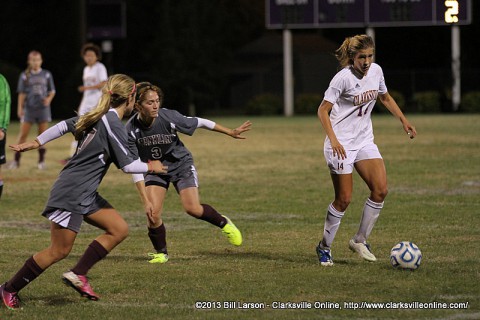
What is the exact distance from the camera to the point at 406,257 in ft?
27.1

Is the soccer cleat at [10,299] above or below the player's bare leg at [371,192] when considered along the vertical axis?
below

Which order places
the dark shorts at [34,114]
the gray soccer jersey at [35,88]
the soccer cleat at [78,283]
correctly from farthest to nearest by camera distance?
the dark shorts at [34,114] < the gray soccer jersey at [35,88] < the soccer cleat at [78,283]

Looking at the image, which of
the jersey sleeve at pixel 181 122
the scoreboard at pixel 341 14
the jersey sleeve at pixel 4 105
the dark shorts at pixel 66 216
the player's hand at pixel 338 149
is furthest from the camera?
the scoreboard at pixel 341 14

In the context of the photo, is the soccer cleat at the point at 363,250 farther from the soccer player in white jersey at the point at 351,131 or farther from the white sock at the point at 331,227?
the white sock at the point at 331,227

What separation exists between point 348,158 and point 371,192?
0.40 metres

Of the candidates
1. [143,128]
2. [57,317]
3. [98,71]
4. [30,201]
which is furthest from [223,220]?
[98,71]

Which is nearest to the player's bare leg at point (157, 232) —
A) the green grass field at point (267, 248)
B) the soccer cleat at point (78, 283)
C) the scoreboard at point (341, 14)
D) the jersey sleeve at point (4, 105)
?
the green grass field at point (267, 248)

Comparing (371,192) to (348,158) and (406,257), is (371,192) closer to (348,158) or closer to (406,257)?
(348,158)

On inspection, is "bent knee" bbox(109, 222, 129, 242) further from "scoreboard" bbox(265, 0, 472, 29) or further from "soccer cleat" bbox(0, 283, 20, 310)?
"scoreboard" bbox(265, 0, 472, 29)

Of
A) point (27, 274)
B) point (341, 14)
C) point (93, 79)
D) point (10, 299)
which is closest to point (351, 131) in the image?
point (27, 274)

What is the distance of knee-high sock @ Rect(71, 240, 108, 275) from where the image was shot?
24.0 ft

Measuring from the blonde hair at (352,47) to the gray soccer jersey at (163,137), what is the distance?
4.73ft

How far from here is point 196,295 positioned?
7.54 meters

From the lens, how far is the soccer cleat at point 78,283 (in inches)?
284
